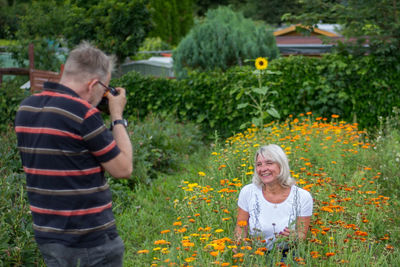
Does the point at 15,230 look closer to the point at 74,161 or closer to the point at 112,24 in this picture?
the point at 74,161

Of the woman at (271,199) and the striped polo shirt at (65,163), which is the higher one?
the striped polo shirt at (65,163)

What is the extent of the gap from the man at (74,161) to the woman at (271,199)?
4.81ft

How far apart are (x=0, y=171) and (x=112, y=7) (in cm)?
1105

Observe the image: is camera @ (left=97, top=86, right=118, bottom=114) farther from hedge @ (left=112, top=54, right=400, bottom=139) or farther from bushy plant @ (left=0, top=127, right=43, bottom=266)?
hedge @ (left=112, top=54, right=400, bottom=139)

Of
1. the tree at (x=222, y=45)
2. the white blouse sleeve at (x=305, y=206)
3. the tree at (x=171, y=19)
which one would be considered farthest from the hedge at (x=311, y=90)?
the tree at (x=171, y=19)

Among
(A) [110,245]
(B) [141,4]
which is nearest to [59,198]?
(A) [110,245]

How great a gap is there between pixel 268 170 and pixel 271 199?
0.23 metres

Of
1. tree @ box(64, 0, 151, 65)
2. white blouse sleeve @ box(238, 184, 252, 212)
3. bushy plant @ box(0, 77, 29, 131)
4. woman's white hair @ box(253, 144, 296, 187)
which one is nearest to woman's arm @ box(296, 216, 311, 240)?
woman's white hair @ box(253, 144, 296, 187)

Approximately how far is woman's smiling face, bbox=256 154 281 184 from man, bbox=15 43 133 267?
156 cm

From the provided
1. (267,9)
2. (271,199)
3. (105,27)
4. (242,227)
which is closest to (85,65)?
(242,227)

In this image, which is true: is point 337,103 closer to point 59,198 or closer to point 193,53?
point 193,53

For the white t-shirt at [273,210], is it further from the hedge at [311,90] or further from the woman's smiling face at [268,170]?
the hedge at [311,90]

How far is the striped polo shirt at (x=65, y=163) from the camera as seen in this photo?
2.13 metres

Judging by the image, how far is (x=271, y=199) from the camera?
367 cm
